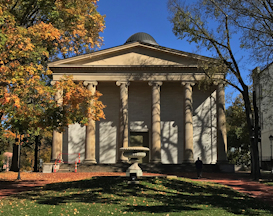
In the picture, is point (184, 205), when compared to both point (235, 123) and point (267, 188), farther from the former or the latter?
point (235, 123)

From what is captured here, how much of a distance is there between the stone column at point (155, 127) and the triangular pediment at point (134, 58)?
Answer: 244 cm

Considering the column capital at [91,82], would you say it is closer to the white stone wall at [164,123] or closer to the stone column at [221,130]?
the white stone wall at [164,123]

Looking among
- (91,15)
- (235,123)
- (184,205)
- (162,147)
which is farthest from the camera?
(235,123)

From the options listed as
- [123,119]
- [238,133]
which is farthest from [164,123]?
[238,133]

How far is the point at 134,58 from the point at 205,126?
1027 cm

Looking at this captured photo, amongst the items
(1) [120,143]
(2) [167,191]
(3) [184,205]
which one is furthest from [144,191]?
(1) [120,143]

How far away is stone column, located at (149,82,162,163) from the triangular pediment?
244 centimetres

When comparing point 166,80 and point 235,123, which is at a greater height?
point 166,80

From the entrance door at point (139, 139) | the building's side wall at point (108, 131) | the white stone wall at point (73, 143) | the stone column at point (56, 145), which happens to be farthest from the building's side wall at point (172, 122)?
the stone column at point (56, 145)

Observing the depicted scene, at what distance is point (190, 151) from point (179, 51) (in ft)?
31.0

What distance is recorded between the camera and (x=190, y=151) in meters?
28.7

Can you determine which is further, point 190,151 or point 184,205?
point 190,151

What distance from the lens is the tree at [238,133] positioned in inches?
1667

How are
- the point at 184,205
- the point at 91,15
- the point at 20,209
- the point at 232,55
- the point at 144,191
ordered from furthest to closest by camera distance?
the point at 232,55 → the point at 91,15 → the point at 144,191 → the point at 184,205 → the point at 20,209
